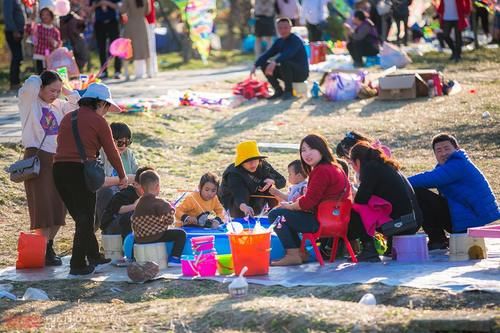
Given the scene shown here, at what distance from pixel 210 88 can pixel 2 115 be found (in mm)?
4732

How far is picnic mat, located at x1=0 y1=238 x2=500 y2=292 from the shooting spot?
7684mm

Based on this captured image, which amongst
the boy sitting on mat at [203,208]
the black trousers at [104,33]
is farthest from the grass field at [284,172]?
the black trousers at [104,33]

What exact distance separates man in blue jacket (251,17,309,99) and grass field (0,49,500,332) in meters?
0.49

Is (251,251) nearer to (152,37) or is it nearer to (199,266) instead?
(199,266)

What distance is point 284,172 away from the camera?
→ 13117 mm

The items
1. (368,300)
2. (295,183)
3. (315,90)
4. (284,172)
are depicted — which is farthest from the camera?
(315,90)

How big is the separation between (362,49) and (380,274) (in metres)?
14.1

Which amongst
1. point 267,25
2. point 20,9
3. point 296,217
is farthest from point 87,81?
point 296,217

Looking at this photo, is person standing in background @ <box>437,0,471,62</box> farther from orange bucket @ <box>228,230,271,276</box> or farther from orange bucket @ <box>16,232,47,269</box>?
orange bucket @ <box>228,230,271,276</box>

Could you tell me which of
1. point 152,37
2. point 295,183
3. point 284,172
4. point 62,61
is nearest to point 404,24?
Answer: point 152,37

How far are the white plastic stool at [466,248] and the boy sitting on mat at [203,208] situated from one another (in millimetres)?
2175

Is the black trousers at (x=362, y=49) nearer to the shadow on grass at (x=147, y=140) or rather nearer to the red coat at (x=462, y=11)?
the red coat at (x=462, y=11)

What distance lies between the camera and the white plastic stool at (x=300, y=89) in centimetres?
1828

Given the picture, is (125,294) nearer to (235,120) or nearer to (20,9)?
(235,120)
